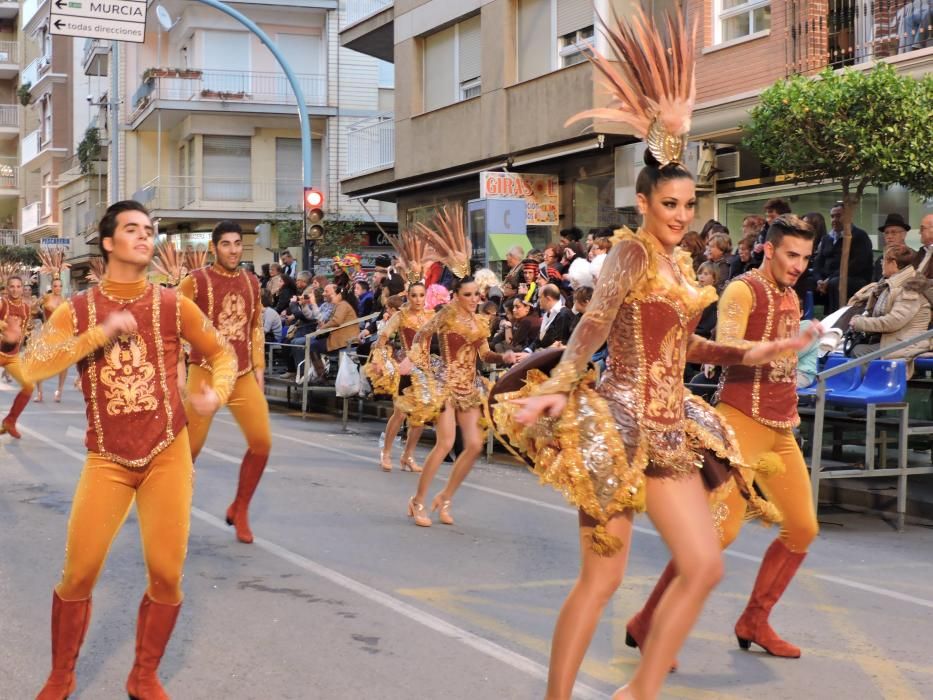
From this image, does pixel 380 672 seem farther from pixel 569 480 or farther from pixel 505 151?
pixel 505 151

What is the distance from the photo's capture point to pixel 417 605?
6863 millimetres

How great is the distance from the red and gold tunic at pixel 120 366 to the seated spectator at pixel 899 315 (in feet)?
25.3

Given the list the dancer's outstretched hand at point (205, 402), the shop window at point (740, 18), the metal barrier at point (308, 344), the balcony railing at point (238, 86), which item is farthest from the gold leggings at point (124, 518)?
the balcony railing at point (238, 86)

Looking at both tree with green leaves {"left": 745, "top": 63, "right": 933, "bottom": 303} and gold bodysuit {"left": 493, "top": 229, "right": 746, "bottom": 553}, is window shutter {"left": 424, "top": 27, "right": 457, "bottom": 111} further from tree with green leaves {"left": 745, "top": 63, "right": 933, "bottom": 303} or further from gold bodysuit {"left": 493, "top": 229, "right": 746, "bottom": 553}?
gold bodysuit {"left": 493, "top": 229, "right": 746, "bottom": 553}

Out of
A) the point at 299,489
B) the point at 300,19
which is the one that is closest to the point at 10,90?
the point at 300,19

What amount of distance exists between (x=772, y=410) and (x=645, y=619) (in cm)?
114

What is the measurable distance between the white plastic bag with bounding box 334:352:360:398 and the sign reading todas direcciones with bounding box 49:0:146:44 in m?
7.43

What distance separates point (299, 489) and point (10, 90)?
224 feet

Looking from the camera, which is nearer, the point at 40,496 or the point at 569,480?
the point at 569,480

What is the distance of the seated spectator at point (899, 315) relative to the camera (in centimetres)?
1134

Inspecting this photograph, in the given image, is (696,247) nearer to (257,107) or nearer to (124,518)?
(124,518)

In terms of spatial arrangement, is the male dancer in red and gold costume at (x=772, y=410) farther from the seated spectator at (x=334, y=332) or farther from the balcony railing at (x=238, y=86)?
the balcony railing at (x=238, y=86)

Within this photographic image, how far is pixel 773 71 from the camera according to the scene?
1770 cm

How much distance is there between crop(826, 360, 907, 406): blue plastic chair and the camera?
1045cm
